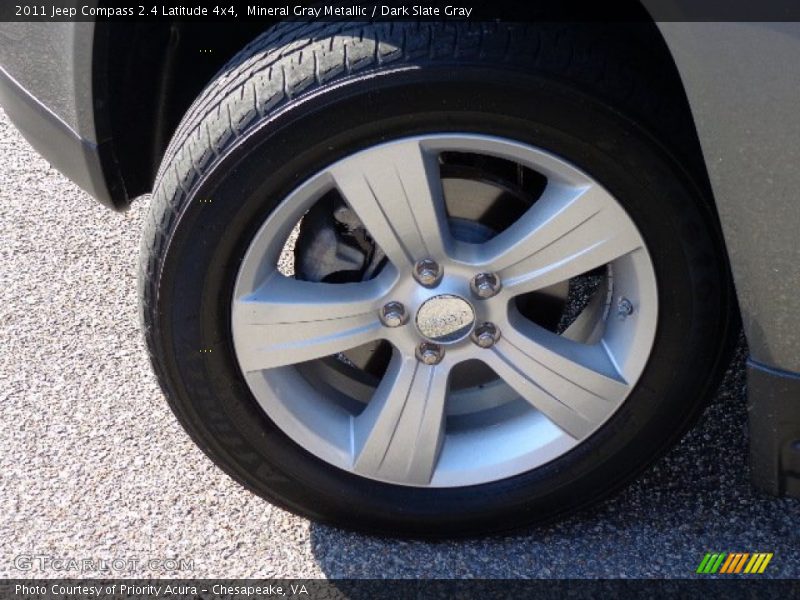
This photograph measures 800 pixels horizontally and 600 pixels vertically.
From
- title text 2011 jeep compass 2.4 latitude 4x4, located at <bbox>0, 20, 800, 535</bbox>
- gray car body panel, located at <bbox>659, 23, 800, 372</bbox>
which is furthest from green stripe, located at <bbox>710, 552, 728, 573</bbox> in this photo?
gray car body panel, located at <bbox>659, 23, 800, 372</bbox>

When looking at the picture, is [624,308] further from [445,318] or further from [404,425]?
[404,425]

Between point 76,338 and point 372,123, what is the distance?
1.34 meters

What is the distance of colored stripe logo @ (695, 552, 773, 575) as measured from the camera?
2.18 m

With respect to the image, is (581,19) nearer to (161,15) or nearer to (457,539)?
(161,15)

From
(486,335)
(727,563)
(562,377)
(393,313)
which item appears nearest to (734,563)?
(727,563)

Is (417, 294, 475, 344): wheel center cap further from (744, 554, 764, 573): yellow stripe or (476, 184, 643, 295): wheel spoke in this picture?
(744, 554, 764, 573): yellow stripe

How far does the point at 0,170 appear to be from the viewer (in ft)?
11.6

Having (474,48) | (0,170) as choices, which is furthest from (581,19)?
(0,170)

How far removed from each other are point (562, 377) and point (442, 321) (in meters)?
0.25

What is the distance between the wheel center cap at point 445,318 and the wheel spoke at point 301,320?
0.28ft

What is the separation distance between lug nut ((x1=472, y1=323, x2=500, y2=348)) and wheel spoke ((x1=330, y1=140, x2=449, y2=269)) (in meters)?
0.16

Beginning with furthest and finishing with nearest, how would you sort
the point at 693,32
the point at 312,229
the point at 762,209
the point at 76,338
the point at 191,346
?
the point at 76,338 < the point at 312,229 < the point at 191,346 < the point at 762,209 < the point at 693,32

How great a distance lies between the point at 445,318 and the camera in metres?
2.04

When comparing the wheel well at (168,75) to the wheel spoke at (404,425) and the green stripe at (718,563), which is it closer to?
the wheel spoke at (404,425)
